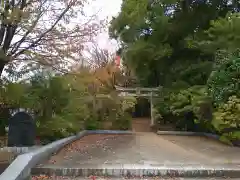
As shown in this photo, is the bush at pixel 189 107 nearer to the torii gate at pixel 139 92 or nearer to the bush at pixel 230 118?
the bush at pixel 230 118

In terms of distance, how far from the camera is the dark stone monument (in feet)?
24.7

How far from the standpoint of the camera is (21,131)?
7570mm

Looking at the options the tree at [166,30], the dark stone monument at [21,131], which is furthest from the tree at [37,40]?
the tree at [166,30]

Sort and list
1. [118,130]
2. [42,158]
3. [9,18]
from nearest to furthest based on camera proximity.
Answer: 1. [42,158]
2. [9,18]
3. [118,130]

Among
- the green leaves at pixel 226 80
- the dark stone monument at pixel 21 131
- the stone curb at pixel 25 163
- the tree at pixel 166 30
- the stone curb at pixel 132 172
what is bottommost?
the stone curb at pixel 132 172

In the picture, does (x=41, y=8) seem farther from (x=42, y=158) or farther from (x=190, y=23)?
(x=190, y=23)

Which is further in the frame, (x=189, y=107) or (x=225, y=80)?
(x=189, y=107)

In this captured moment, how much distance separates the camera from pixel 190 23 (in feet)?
57.1

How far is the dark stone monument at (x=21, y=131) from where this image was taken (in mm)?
7516

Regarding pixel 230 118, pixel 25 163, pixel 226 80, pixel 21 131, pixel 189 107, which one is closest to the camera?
pixel 25 163

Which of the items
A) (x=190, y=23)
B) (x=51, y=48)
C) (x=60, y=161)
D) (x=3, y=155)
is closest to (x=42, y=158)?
(x=60, y=161)

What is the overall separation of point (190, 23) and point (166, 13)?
1.83 m

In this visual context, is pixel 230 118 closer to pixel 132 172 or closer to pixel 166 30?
pixel 132 172

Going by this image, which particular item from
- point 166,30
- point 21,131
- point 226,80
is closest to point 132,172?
point 21,131
